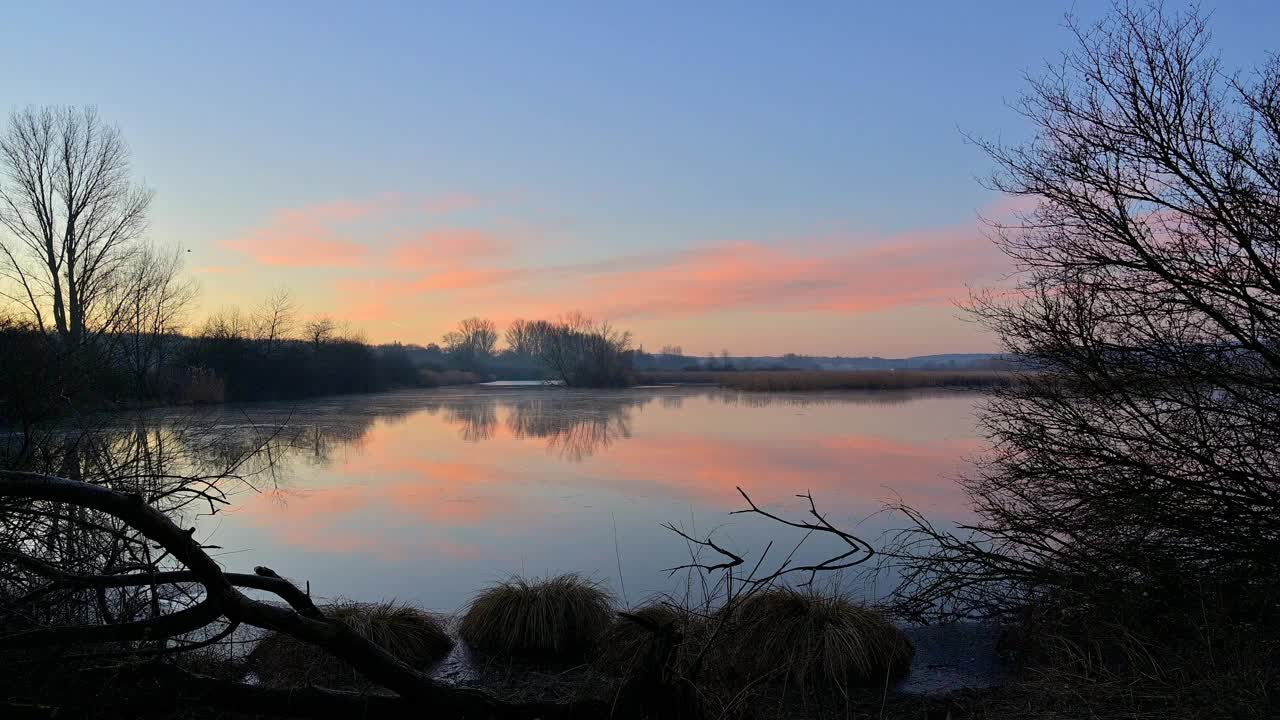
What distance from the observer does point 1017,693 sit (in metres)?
4.51

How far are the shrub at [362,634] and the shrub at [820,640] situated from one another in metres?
2.04

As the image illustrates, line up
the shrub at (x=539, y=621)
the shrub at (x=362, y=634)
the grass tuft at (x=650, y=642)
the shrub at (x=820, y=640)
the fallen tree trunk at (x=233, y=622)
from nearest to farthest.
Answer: the fallen tree trunk at (x=233, y=622), the grass tuft at (x=650, y=642), the shrub at (x=362, y=634), the shrub at (x=820, y=640), the shrub at (x=539, y=621)

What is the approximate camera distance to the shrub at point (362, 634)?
4449 mm

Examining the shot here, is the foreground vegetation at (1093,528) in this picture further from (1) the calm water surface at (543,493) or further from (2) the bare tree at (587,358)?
(2) the bare tree at (587,358)

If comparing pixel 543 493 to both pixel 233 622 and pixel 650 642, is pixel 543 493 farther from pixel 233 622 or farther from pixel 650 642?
pixel 233 622

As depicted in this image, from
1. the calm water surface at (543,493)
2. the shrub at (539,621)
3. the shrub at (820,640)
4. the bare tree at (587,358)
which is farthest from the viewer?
the bare tree at (587,358)

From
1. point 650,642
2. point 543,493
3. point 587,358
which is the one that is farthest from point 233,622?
point 587,358

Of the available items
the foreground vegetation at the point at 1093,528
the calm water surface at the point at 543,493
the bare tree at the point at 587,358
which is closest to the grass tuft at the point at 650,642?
the foreground vegetation at the point at 1093,528

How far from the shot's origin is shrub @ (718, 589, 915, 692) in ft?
15.7

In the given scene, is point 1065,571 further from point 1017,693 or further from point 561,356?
point 561,356

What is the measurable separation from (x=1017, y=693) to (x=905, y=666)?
770 millimetres

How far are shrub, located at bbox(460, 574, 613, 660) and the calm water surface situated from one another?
63cm

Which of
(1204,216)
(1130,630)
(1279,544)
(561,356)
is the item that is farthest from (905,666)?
(561,356)

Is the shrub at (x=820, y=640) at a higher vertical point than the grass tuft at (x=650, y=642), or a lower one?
lower
